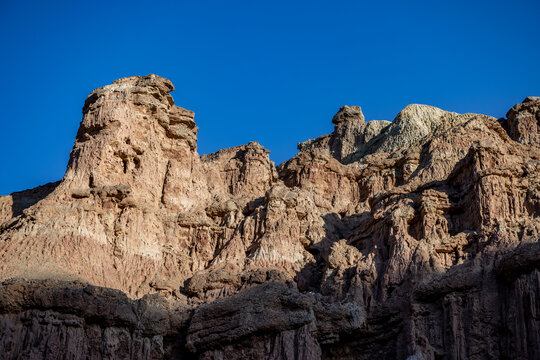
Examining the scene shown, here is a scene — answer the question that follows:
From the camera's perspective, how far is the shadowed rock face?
31594 millimetres

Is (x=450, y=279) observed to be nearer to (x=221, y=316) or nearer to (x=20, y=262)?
(x=221, y=316)

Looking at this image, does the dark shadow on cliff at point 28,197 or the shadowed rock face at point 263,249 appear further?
the dark shadow on cliff at point 28,197

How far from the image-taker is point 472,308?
31328 mm

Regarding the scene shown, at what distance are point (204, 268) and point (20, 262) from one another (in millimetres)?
7869

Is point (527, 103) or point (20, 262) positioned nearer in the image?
point (20, 262)

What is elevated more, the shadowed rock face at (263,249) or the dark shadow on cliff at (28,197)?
the dark shadow on cliff at (28,197)

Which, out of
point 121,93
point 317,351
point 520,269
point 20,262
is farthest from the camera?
point 121,93

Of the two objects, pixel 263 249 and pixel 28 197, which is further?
pixel 28 197

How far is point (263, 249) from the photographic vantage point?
38.8 m

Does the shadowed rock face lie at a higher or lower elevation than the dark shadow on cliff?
lower

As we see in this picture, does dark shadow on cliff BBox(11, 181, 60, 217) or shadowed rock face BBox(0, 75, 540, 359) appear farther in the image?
dark shadow on cliff BBox(11, 181, 60, 217)

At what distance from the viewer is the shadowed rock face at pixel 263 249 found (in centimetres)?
3159

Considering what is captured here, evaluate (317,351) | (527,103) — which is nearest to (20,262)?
(317,351)

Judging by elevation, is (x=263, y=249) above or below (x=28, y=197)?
below
